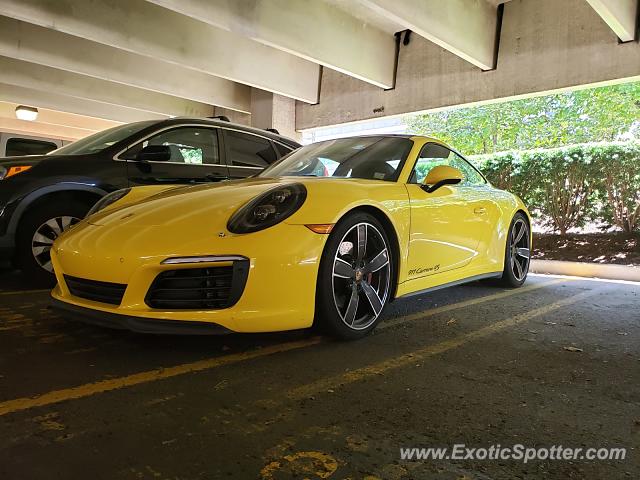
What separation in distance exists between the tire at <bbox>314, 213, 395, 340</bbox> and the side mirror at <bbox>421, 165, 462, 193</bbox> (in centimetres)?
65

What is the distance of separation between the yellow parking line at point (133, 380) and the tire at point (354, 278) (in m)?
0.24

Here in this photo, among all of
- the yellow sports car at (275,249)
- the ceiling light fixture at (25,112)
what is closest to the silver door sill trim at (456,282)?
the yellow sports car at (275,249)

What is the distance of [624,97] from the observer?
16.9m

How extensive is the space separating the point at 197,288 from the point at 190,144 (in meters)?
3.00

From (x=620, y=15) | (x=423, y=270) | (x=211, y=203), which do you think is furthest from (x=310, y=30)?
(x=211, y=203)

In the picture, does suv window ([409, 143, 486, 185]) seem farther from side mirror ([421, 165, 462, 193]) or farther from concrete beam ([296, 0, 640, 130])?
concrete beam ([296, 0, 640, 130])

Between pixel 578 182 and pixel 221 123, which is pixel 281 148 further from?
pixel 578 182

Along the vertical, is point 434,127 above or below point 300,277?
above

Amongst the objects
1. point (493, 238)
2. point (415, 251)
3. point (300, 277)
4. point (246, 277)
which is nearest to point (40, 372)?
point (246, 277)

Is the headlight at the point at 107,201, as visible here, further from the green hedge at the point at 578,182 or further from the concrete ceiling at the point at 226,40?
the green hedge at the point at 578,182

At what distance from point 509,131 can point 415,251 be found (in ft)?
63.3

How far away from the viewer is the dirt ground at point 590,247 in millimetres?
8062

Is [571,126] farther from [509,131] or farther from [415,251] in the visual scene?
[415,251]

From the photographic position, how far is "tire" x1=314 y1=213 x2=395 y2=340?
2.71 m
